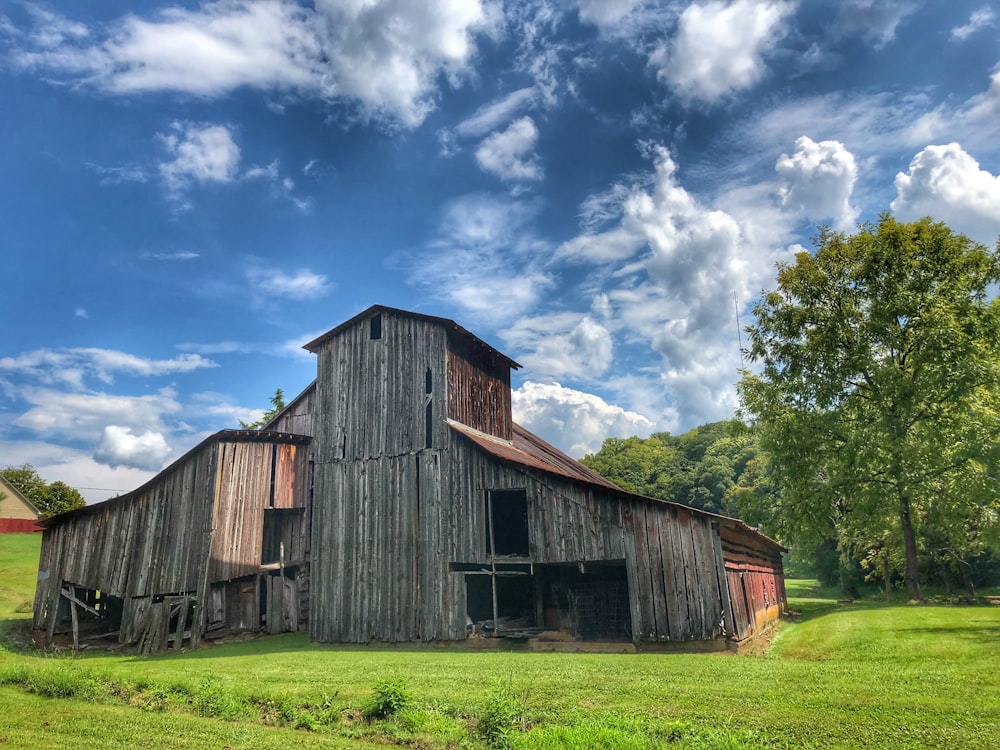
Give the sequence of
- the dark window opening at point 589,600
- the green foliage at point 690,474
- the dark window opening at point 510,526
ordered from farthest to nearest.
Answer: the green foliage at point 690,474, the dark window opening at point 510,526, the dark window opening at point 589,600

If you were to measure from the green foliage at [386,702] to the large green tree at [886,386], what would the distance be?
22088mm

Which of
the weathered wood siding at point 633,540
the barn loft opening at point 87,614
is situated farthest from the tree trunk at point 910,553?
the barn loft opening at point 87,614

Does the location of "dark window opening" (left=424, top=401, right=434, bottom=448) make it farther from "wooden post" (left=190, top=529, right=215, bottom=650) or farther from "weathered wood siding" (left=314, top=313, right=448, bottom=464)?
"wooden post" (left=190, top=529, right=215, bottom=650)

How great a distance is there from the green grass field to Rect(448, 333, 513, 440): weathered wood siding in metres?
10.5

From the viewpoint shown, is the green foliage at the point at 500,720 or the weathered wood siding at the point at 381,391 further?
the weathered wood siding at the point at 381,391

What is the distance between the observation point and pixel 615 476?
8081 centimetres

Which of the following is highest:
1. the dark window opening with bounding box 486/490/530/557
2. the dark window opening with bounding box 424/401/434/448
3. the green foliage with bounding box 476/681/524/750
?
the dark window opening with bounding box 424/401/434/448

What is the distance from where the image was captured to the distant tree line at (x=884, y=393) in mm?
24891

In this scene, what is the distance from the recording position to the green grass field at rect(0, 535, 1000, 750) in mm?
8789

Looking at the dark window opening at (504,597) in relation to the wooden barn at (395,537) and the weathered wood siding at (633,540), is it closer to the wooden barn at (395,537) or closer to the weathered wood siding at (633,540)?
the wooden barn at (395,537)

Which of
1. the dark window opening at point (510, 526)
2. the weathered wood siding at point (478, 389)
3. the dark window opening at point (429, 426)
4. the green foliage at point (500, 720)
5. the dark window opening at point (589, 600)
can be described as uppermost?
the weathered wood siding at point (478, 389)

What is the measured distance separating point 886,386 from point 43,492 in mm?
65297

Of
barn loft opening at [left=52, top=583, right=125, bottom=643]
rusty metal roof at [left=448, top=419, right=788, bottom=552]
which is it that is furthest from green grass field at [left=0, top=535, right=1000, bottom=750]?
barn loft opening at [left=52, top=583, right=125, bottom=643]

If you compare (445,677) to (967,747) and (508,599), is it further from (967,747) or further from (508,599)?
(508,599)
